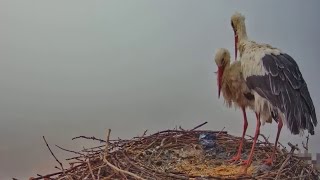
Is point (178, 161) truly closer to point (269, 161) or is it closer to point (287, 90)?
point (269, 161)

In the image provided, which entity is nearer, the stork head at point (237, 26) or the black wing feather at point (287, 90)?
the black wing feather at point (287, 90)

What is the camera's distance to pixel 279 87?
3.93 m

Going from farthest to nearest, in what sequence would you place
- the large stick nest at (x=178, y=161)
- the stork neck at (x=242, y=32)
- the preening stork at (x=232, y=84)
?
1. the stork neck at (x=242, y=32)
2. the preening stork at (x=232, y=84)
3. the large stick nest at (x=178, y=161)

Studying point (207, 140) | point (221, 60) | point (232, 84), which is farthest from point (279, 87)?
point (207, 140)

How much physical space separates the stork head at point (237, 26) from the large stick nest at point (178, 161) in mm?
841

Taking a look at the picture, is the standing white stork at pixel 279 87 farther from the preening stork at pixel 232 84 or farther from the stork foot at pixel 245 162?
the preening stork at pixel 232 84

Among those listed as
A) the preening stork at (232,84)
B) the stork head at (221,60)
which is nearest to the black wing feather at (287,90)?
the preening stork at (232,84)

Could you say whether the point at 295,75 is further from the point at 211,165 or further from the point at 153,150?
the point at 153,150

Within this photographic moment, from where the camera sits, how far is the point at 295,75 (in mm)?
4004

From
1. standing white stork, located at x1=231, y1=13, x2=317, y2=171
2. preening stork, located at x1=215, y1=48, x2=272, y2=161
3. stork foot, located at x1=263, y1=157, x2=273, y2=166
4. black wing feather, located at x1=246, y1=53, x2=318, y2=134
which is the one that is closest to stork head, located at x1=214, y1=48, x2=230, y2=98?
preening stork, located at x1=215, y1=48, x2=272, y2=161

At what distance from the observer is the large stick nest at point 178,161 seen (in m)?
3.82

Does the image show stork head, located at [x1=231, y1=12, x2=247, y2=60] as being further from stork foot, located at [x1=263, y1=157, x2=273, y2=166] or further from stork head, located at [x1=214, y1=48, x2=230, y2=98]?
stork foot, located at [x1=263, y1=157, x2=273, y2=166]

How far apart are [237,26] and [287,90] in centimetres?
95

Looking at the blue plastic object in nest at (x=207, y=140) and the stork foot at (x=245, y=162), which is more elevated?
the blue plastic object in nest at (x=207, y=140)
